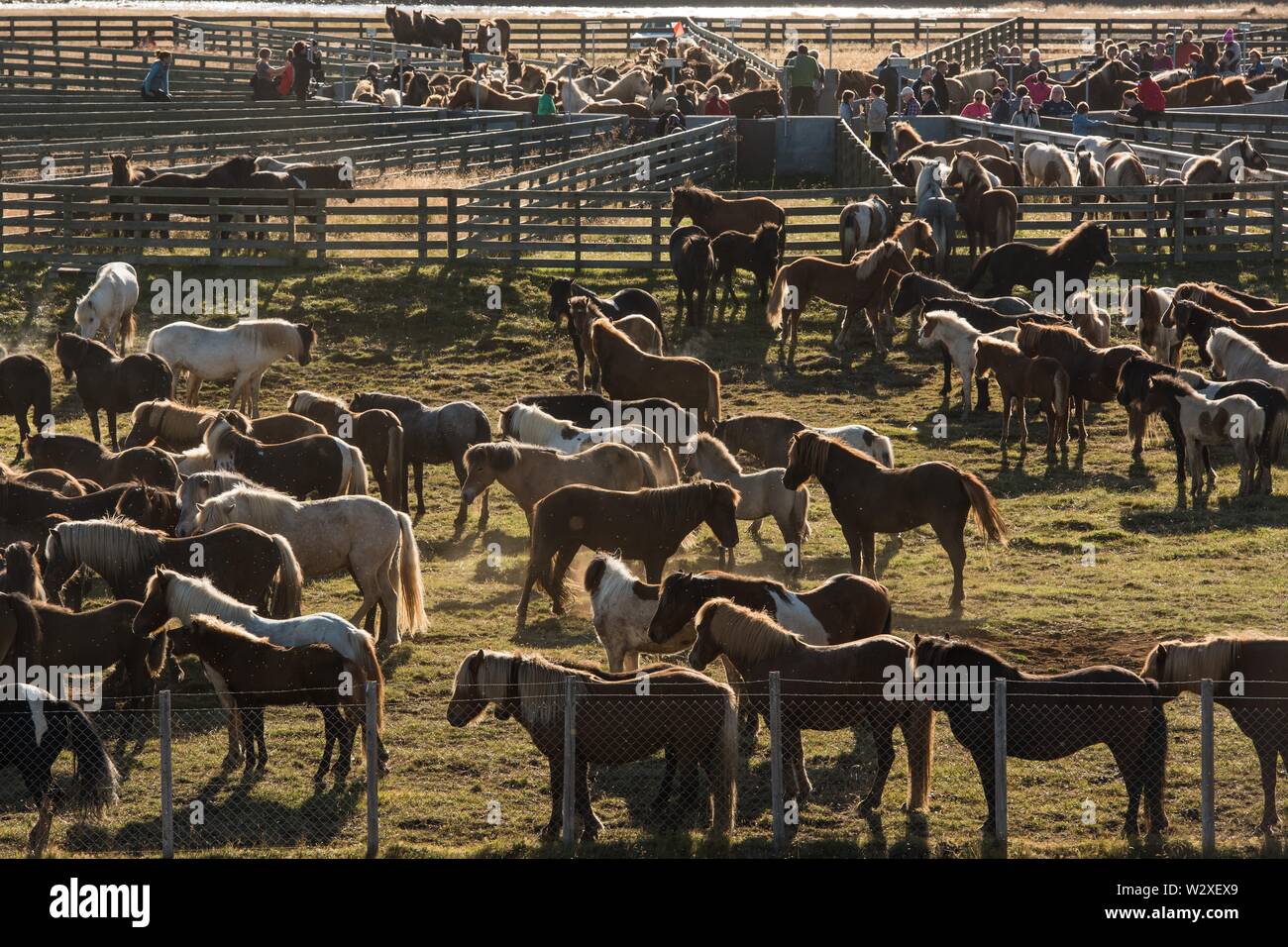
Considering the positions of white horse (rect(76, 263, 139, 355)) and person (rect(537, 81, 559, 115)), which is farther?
person (rect(537, 81, 559, 115))

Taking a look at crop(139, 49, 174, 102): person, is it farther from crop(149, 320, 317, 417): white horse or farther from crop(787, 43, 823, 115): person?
crop(149, 320, 317, 417): white horse

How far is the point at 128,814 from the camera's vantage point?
10.5m

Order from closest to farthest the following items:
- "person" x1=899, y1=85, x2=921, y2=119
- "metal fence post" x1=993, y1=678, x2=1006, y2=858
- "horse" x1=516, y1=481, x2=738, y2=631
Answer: "metal fence post" x1=993, y1=678, x2=1006, y2=858 → "horse" x1=516, y1=481, x2=738, y2=631 → "person" x1=899, y1=85, x2=921, y2=119

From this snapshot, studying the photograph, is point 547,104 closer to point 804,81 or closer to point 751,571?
point 804,81

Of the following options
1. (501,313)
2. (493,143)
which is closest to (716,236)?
(501,313)

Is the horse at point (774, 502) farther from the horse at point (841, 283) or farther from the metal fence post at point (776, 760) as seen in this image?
the horse at point (841, 283)

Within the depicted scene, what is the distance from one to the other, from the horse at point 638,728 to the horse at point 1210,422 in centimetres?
878

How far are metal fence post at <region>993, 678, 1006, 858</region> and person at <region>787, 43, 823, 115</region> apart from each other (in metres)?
28.9

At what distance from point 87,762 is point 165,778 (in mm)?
853

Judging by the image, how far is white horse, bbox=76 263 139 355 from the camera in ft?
70.7

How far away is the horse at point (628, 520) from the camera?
45.3 ft

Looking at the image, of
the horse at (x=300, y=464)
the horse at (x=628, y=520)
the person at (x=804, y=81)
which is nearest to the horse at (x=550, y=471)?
the horse at (x=300, y=464)

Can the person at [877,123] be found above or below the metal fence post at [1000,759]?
above

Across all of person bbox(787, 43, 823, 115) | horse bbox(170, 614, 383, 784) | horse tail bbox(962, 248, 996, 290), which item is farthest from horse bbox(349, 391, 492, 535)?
person bbox(787, 43, 823, 115)
